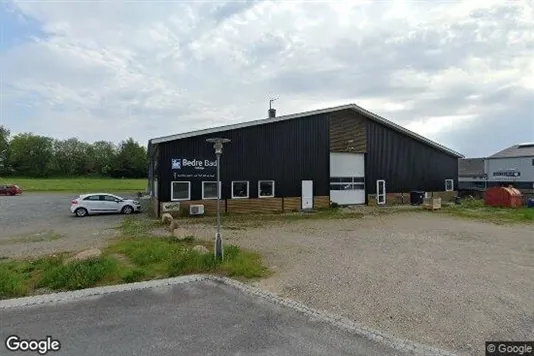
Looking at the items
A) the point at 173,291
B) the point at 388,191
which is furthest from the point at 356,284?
the point at 388,191

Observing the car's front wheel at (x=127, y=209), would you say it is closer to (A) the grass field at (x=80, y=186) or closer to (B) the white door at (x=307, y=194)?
(B) the white door at (x=307, y=194)

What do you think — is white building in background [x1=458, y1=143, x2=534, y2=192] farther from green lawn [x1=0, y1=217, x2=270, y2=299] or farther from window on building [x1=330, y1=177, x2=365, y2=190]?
green lawn [x1=0, y1=217, x2=270, y2=299]

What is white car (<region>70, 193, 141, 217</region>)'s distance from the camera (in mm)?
20984

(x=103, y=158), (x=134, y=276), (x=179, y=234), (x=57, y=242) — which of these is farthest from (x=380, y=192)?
(x=103, y=158)

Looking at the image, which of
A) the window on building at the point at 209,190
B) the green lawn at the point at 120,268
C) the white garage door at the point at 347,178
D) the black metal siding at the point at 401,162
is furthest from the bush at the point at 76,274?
the black metal siding at the point at 401,162

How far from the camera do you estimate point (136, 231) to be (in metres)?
14.7

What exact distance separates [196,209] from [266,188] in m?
4.57

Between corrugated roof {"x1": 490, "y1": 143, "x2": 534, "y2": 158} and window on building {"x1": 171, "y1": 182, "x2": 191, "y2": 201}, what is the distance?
37134 mm

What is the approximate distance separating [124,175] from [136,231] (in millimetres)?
79838

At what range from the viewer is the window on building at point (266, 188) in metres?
21.3

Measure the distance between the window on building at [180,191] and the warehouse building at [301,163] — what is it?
0.18ft

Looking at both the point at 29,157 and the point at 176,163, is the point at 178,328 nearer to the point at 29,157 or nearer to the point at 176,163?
the point at 176,163

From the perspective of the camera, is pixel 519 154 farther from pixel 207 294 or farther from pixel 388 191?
pixel 207 294

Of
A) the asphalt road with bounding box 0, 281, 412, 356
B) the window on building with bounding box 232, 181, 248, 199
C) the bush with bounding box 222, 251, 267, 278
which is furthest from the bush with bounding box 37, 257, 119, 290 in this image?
the window on building with bounding box 232, 181, 248, 199
